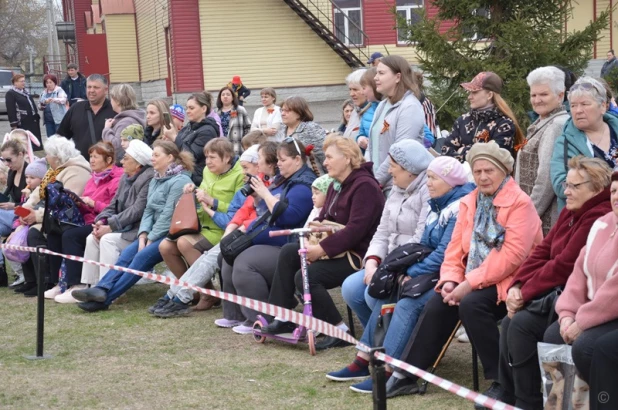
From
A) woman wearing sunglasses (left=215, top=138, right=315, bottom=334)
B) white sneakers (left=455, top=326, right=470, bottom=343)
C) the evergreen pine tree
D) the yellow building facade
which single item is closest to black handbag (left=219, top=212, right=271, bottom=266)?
woman wearing sunglasses (left=215, top=138, right=315, bottom=334)

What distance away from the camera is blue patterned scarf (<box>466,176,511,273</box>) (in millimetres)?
5492

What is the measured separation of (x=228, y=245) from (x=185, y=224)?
0.95 m

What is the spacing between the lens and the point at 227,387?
603 cm

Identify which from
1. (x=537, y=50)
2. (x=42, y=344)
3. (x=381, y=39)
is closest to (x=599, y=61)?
(x=381, y=39)

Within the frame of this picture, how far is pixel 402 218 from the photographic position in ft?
20.7

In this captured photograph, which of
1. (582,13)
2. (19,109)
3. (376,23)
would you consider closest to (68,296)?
(19,109)

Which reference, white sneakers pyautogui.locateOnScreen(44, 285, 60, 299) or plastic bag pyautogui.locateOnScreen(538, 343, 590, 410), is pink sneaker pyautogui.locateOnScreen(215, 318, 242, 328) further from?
plastic bag pyautogui.locateOnScreen(538, 343, 590, 410)

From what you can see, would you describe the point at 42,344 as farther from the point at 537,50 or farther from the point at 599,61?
the point at 599,61

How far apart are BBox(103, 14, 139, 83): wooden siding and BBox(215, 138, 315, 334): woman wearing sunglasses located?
96.0ft

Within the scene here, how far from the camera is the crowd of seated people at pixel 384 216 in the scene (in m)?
5.00

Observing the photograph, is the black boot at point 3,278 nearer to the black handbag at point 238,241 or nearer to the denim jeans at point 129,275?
the denim jeans at point 129,275

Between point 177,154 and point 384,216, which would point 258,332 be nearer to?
point 384,216

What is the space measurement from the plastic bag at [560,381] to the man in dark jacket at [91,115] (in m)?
7.66

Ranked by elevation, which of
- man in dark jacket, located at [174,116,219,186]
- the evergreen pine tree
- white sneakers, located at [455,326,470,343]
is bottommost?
white sneakers, located at [455,326,470,343]
